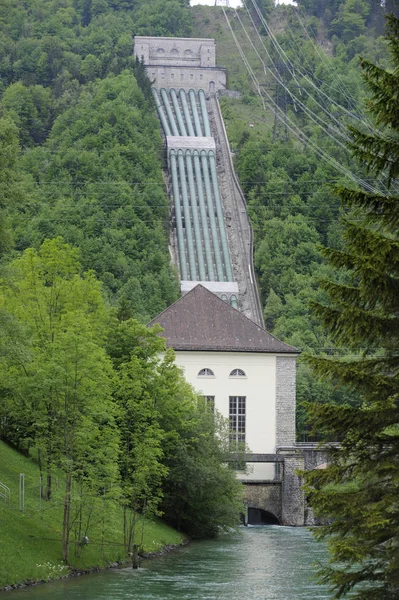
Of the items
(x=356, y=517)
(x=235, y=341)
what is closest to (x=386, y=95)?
(x=356, y=517)

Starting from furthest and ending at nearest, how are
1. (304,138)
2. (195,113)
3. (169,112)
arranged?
(195,113)
(169,112)
(304,138)

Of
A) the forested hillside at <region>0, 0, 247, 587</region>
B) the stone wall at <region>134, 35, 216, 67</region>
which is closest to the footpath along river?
the forested hillside at <region>0, 0, 247, 587</region>

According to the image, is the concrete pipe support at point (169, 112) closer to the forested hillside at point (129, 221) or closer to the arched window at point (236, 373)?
the forested hillside at point (129, 221)

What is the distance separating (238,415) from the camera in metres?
70.6

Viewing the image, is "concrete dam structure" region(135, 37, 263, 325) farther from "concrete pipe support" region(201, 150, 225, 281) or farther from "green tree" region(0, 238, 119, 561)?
"green tree" region(0, 238, 119, 561)

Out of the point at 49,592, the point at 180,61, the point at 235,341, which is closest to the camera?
the point at 49,592

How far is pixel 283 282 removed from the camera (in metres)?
106

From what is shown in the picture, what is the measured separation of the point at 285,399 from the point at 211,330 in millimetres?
5488

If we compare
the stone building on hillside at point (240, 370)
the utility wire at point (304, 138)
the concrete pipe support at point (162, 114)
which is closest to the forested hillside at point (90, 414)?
the stone building on hillside at point (240, 370)

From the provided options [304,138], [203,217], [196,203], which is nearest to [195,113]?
[304,138]

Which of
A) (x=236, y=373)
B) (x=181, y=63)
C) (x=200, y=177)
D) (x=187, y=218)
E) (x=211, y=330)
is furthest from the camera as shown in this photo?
(x=181, y=63)

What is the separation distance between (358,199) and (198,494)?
33.9 metres

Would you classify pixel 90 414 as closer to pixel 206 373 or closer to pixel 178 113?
pixel 206 373

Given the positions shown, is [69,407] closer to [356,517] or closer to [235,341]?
[356,517]
